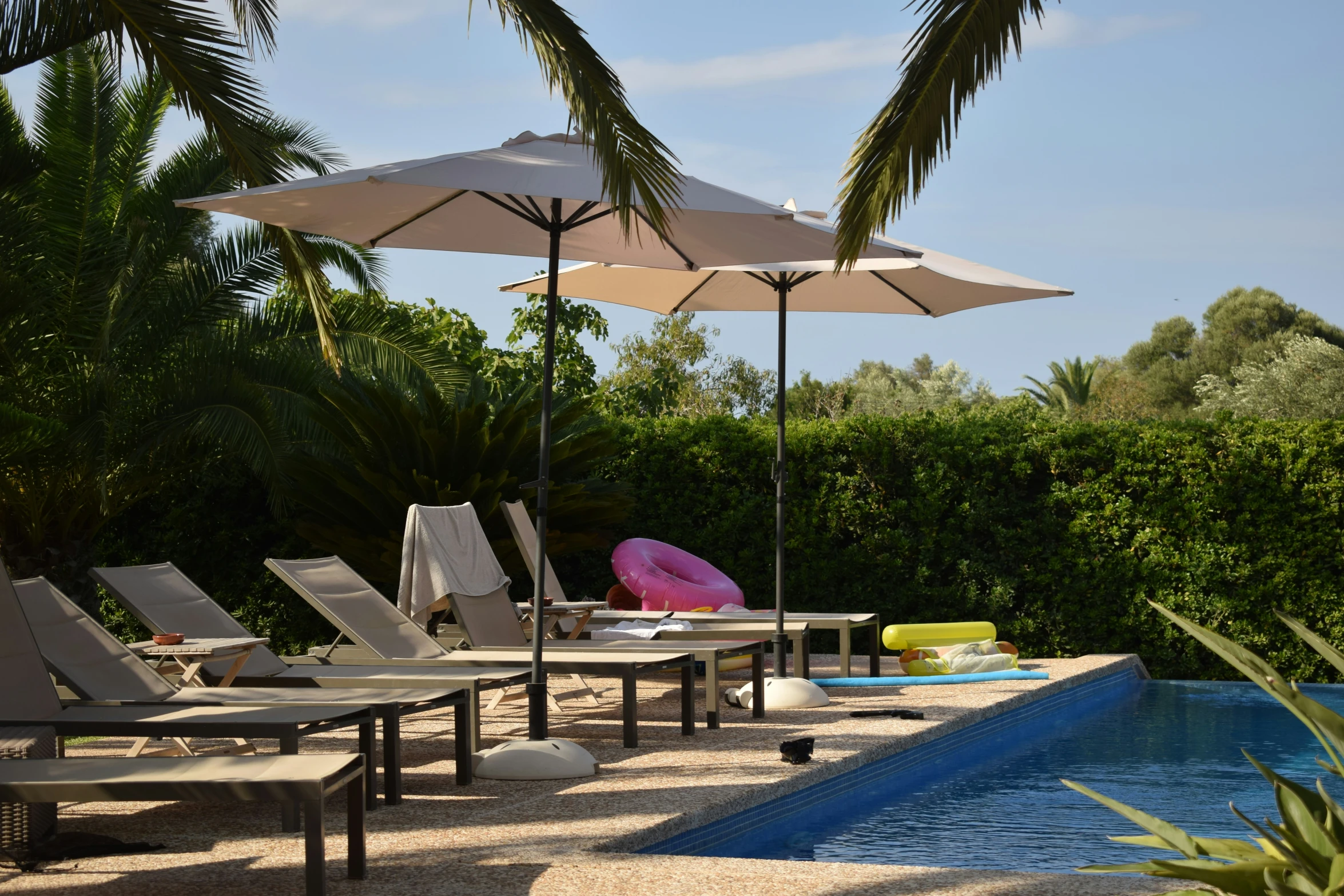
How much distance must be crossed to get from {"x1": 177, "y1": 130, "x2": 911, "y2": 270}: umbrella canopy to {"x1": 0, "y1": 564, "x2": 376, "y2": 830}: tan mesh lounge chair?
201 centimetres

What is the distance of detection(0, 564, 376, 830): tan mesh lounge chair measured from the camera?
4.68m

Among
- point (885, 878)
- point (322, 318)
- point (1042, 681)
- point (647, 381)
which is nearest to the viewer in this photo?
point (885, 878)

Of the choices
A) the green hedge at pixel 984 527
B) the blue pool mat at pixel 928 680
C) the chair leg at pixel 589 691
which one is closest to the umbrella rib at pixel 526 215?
the chair leg at pixel 589 691

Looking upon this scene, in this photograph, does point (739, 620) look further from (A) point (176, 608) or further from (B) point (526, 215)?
(B) point (526, 215)

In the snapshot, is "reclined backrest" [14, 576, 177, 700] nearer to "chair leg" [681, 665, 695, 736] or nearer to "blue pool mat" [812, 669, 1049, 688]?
"chair leg" [681, 665, 695, 736]

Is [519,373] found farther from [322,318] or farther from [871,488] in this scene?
[322,318]

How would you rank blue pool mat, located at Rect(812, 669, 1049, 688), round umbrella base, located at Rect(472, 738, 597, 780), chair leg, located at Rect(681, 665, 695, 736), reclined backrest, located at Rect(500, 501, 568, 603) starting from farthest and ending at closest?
blue pool mat, located at Rect(812, 669, 1049, 688), reclined backrest, located at Rect(500, 501, 568, 603), chair leg, located at Rect(681, 665, 695, 736), round umbrella base, located at Rect(472, 738, 597, 780)

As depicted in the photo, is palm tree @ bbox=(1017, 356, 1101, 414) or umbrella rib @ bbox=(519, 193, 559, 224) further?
palm tree @ bbox=(1017, 356, 1101, 414)

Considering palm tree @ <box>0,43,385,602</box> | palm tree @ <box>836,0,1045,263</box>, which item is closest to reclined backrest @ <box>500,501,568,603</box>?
palm tree @ <box>0,43,385,602</box>

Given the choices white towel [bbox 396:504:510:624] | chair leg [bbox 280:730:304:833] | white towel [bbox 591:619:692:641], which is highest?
white towel [bbox 396:504:510:624]

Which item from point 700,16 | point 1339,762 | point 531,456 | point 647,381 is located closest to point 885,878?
point 1339,762

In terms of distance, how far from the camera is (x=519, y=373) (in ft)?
70.4

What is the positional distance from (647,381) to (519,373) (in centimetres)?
395

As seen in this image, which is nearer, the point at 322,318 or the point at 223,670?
the point at 223,670
